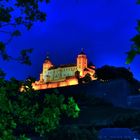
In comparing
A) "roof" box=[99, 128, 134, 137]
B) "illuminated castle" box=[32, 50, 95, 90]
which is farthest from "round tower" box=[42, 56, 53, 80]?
"roof" box=[99, 128, 134, 137]

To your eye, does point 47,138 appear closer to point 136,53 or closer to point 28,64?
point 28,64

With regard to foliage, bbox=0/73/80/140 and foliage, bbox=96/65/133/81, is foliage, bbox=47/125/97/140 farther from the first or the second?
foliage, bbox=96/65/133/81

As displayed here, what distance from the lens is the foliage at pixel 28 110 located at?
8508 mm

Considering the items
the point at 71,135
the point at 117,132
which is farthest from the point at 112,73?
the point at 71,135

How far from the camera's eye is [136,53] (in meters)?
4.03

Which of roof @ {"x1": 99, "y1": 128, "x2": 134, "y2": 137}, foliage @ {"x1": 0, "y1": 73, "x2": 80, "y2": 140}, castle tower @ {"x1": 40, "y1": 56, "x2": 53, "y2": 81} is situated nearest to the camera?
foliage @ {"x1": 0, "y1": 73, "x2": 80, "y2": 140}

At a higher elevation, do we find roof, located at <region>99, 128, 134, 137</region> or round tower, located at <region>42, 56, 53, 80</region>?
round tower, located at <region>42, 56, 53, 80</region>

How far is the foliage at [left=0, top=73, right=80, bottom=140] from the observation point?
8.51 m

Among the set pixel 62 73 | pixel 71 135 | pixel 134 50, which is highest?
pixel 62 73

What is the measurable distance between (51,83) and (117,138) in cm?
4801

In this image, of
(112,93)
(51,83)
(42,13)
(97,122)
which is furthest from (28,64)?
(51,83)

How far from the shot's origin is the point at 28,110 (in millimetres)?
9000

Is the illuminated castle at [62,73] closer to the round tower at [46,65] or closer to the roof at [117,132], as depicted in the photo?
the round tower at [46,65]

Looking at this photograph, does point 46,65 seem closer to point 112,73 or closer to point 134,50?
point 112,73
